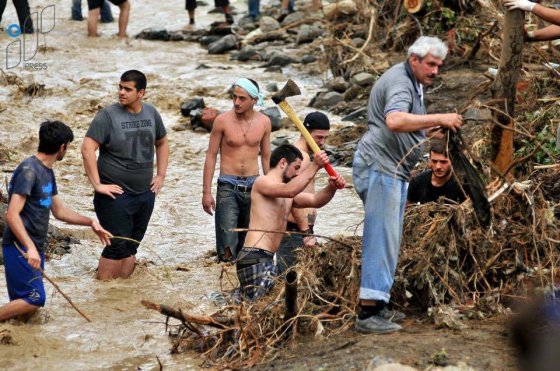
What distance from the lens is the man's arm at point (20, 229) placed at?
6.23 metres

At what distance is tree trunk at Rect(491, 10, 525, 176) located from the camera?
6430 mm

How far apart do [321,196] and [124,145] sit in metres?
2.02

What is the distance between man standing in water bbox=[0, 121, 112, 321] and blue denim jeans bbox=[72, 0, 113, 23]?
467 inches

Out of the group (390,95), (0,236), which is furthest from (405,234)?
(0,236)

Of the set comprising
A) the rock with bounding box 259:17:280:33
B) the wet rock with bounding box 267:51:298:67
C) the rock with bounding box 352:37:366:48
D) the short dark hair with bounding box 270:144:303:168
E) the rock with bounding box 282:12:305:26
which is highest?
the rock with bounding box 282:12:305:26

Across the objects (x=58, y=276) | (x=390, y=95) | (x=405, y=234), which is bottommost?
(x=58, y=276)

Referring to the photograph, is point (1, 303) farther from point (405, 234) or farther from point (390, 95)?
point (390, 95)

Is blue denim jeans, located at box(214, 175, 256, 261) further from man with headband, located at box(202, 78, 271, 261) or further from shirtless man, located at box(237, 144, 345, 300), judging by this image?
shirtless man, located at box(237, 144, 345, 300)

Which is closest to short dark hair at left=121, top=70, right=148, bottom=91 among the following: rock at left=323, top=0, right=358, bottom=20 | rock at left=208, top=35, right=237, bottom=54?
rock at left=323, top=0, right=358, bottom=20

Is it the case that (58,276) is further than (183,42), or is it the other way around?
(183,42)

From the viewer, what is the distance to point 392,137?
5.48 m

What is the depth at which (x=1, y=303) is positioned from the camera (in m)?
7.29

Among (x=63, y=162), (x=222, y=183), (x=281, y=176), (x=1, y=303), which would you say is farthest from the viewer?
(x=63, y=162)

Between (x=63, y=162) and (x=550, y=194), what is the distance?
6.43m
